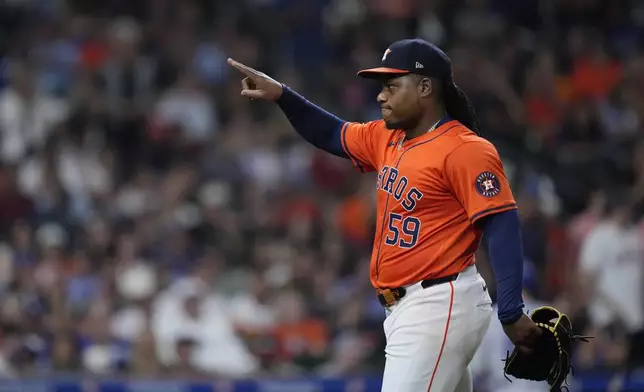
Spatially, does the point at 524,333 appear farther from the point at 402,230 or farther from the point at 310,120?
→ the point at 310,120

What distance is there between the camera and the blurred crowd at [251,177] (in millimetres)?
8914

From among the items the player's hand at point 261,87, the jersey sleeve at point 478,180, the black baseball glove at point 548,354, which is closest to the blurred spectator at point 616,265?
the black baseball glove at point 548,354

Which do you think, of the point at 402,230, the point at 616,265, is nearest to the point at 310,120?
the point at 402,230

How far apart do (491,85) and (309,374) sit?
384 cm

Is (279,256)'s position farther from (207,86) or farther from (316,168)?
(207,86)

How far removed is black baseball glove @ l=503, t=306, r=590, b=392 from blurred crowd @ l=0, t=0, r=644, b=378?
356cm

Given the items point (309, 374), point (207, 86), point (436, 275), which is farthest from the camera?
point (207, 86)

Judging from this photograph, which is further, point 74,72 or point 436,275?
point 74,72

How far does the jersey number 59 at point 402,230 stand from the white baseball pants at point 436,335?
179mm

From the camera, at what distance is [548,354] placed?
476cm

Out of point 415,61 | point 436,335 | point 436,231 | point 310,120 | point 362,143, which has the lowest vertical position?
point 436,335

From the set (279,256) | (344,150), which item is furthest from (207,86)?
(344,150)

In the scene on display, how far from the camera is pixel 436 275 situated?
473 cm

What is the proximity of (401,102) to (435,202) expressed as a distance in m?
0.43
